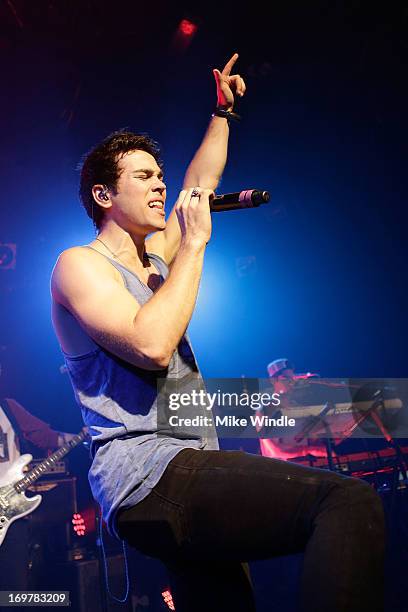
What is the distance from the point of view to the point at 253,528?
117 cm

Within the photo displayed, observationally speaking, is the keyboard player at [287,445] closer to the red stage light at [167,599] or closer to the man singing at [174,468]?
the red stage light at [167,599]

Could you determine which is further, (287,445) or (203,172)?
(287,445)

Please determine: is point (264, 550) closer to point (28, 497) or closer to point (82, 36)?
point (28, 497)

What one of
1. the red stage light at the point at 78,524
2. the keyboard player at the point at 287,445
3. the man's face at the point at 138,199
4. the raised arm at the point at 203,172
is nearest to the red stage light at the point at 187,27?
the raised arm at the point at 203,172

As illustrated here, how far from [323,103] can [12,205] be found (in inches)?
122

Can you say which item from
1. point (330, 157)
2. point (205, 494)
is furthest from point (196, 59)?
point (205, 494)

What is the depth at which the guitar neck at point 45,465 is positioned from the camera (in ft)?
13.1

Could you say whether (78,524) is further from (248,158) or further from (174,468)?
(248,158)

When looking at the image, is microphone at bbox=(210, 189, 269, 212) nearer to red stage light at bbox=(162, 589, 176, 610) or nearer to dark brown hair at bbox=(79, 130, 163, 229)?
dark brown hair at bbox=(79, 130, 163, 229)

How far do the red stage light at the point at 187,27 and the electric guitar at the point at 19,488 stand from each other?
3.36m

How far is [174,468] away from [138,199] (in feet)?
3.10

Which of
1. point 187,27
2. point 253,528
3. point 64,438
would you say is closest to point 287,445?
point 64,438

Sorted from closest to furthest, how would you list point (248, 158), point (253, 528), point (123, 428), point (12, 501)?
point (253, 528)
point (123, 428)
point (12, 501)
point (248, 158)

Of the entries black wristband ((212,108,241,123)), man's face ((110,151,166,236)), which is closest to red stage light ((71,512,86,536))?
man's face ((110,151,166,236))
